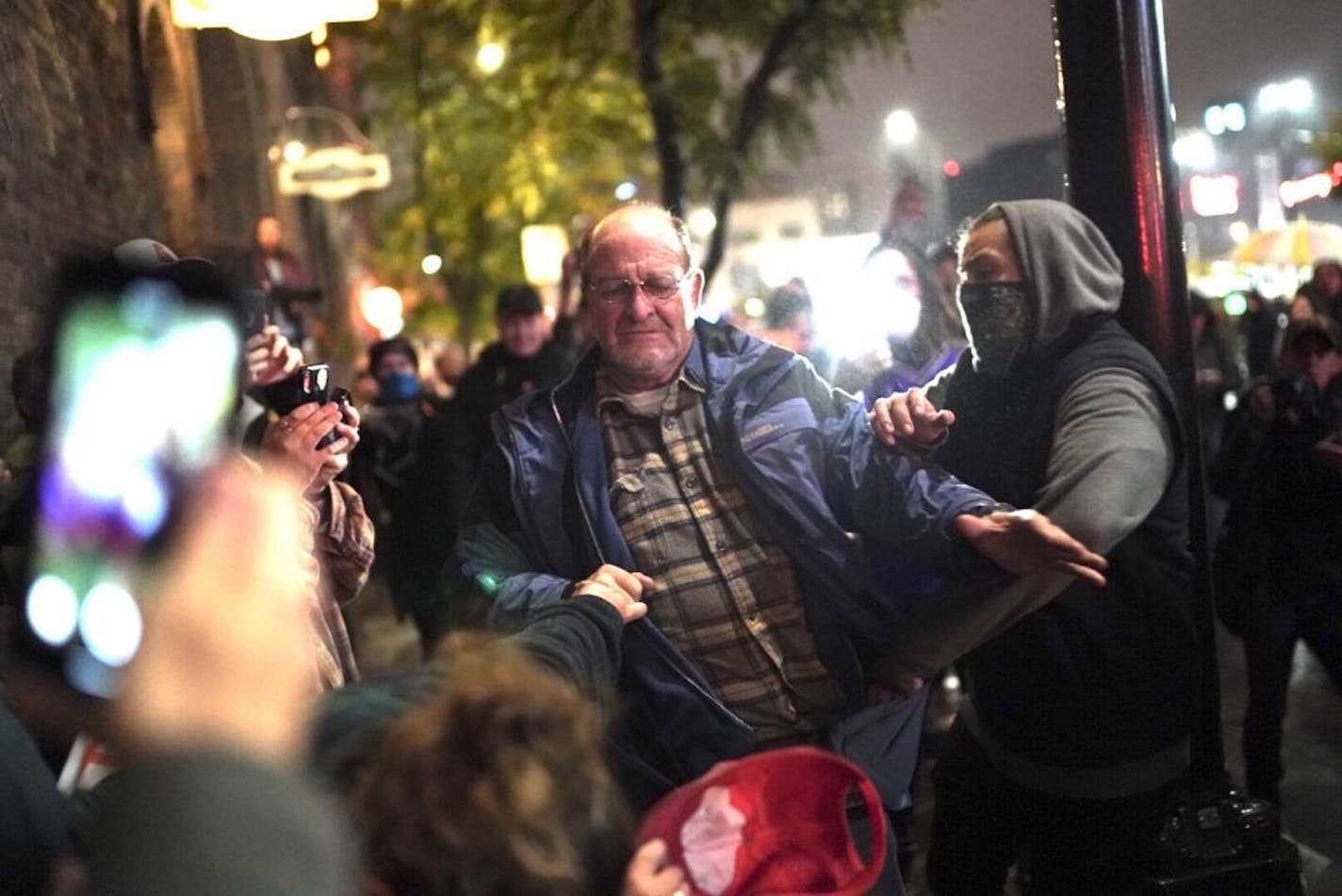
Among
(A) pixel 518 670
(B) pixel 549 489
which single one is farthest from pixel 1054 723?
(A) pixel 518 670

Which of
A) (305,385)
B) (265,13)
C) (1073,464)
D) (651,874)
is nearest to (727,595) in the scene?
(1073,464)

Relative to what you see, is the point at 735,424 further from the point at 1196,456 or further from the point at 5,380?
the point at 5,380

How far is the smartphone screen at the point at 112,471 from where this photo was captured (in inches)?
58.2

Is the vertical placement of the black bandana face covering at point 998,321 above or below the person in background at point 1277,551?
above

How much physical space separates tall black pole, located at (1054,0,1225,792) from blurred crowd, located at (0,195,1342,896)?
78 cm

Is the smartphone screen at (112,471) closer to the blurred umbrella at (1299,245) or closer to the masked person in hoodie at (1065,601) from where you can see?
the masked person in hoodie at (1065,601)

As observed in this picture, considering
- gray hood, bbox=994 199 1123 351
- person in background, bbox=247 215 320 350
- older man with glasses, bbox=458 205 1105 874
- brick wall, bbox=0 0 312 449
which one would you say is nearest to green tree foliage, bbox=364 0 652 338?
person in background, bbox=247 215 320 350

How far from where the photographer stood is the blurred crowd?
160 cm

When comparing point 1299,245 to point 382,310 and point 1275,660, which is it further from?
point 1275,660

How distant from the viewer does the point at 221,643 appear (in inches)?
50.4

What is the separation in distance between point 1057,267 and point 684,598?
122 cm

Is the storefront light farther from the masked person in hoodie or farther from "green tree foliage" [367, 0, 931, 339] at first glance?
"green tree foliage" [367, 0, 931, 339]

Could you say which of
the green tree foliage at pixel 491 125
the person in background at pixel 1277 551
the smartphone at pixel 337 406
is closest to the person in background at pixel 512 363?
the person in background at pixel 1277 551

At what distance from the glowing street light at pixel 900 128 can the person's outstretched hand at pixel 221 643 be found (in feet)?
40.2
